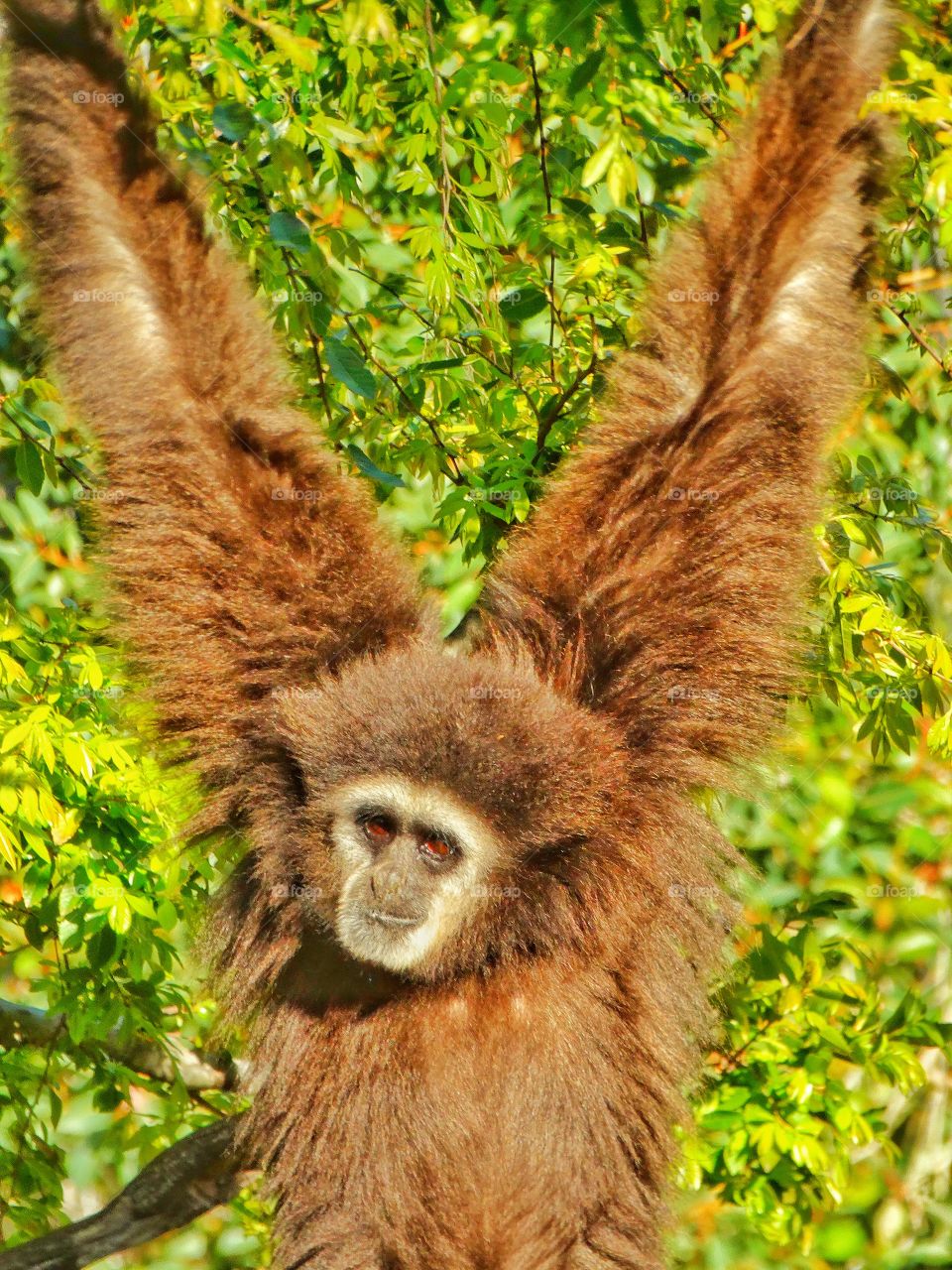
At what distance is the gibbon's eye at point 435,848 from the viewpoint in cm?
508

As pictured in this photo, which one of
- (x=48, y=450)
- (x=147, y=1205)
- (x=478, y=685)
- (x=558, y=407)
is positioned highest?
(x=558, y=407)

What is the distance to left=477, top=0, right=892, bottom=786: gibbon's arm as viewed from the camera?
Answer: 16.0 feet

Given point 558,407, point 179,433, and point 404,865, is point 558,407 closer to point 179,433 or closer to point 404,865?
point 179,433

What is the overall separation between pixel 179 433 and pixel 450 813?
1.62 metres

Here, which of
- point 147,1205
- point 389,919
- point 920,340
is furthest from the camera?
point 147,1205

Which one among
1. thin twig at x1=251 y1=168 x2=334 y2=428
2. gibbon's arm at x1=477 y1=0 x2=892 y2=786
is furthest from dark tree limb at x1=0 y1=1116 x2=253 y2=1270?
thin twig at x1=251 y1=168 x2=334 y2=428

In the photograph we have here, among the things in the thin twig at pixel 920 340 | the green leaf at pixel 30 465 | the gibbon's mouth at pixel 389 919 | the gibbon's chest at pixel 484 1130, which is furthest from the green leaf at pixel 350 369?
the gibbon's chest at pixel 484 1130

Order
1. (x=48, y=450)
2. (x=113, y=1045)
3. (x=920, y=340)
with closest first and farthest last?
(x=48, y=450) < (x=920, y=340) < (x=113, y=1045)

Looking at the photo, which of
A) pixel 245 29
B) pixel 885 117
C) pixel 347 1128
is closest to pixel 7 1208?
pixel 347 1128

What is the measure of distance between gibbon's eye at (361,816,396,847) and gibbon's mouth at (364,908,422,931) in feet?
0.91

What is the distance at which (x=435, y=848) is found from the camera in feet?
16.8

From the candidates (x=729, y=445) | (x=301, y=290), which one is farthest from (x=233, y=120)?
(x=729, y=445)

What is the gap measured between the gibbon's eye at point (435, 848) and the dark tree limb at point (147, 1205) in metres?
1.76

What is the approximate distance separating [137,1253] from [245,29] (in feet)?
22.8
